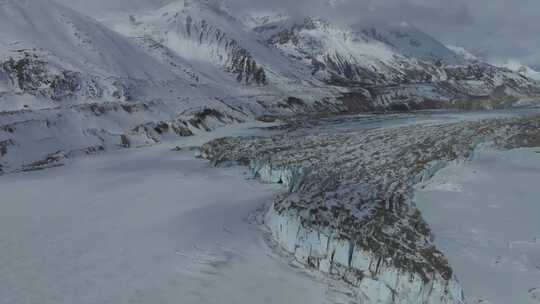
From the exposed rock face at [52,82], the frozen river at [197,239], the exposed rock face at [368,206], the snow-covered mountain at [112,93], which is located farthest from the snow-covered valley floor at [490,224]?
the exposed rock face at [52,82]

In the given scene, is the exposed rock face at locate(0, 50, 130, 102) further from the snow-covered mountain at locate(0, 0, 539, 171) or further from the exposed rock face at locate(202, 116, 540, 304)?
the exposed rock face at locate(202, 116, 540, 304)

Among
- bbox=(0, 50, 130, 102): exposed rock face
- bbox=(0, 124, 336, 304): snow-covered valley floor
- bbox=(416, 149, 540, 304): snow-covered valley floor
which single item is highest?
bbox=(0, 50, 130, 102): exposed rock face

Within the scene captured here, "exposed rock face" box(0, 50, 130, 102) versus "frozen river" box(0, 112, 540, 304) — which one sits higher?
"exposed rock face" box(0, 50, 130, 102)

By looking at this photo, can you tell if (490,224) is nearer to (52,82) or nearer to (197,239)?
(197,239)

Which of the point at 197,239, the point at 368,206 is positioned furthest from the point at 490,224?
the point at 197,239

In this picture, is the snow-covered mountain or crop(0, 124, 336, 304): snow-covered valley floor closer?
crop(0, 124, 336, 304): snow-covered valley floor

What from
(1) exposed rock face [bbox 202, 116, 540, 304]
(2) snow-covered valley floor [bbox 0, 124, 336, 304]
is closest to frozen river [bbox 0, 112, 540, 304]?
(2) snow-covered valley floor [bbox 0, 124, 336, 304]

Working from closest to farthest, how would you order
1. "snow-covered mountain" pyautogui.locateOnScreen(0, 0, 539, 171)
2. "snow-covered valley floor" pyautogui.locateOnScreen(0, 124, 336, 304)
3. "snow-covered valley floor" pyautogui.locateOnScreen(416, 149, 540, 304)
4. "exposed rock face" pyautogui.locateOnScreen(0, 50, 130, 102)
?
1. "snow-covered valley floor" pyautogui.locateOnScreen(0, 124, 336, 304)
2. "snow-covered valley floor" pyautogui.locateOnScreen(416, 149, 540, 304)
3. "snow-covered mountain" pyautogui.locateOnScreen(0, 0, 539, 171)
4. "exposed rock face" pyautogui.locateOnScreen(0, 50, 130, 102)

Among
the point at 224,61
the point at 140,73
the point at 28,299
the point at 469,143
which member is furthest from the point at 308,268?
the point at 224,61
